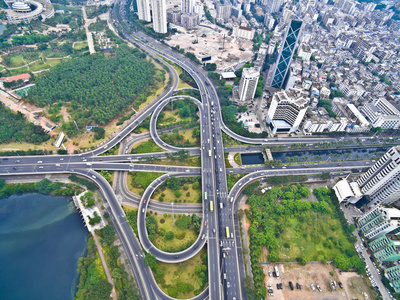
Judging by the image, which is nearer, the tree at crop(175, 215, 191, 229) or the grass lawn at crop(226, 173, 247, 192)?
the tree at crop(175, 215, 191, 229)

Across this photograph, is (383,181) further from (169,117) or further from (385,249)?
(169,117)

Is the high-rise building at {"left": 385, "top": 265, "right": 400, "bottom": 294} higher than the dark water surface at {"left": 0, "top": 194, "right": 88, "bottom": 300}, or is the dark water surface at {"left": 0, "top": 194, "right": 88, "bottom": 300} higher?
the high-rise building at {"left": 385, "top": 265, "right": 400, "bottom": 294}

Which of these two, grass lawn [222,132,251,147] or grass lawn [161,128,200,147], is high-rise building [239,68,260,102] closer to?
grass lawn [222,132,251,147]

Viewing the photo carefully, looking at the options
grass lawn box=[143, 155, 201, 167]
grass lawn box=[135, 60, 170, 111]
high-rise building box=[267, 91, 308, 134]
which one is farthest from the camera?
grass lawn box=[135, 60, 170, 111]

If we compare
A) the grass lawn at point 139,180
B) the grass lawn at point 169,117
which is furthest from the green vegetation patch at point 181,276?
the grass lawn at point 169,117

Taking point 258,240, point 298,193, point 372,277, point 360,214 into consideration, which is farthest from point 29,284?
point 360,214

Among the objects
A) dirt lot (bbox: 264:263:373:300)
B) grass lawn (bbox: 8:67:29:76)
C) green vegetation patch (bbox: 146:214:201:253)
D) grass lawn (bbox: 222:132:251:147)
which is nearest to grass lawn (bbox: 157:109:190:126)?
grass lawn (bbox: 222:132:251:147)
